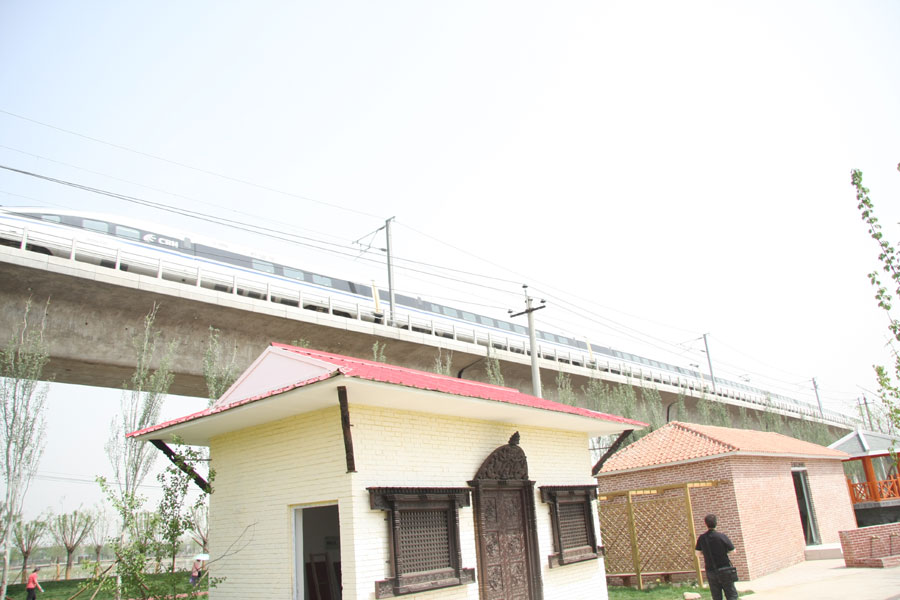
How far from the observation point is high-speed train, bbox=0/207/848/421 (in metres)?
17.0

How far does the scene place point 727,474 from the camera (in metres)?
15.4

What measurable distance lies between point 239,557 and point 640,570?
386 inches

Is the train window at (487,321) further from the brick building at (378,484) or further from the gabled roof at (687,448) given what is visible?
the brick building at (378,484)

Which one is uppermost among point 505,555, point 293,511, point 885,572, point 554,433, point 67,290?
point 67,290

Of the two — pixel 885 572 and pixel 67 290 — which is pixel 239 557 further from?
pixel 885 572

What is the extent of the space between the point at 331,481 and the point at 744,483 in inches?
473

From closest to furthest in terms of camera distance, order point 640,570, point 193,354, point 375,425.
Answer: point 375,425, point 640,570, point 193,354

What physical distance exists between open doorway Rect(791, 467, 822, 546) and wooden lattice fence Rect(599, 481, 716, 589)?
6.79m

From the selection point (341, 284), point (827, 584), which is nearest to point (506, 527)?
point (827, 584)

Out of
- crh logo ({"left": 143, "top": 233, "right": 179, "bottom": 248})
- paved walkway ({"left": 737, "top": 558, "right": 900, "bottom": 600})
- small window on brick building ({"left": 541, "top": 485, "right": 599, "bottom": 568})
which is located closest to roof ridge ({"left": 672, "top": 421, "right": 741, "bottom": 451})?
paved walkway ({"left": 737, "top": 558, "right": 900, "bottom": 600})

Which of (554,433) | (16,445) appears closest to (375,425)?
(554,433)

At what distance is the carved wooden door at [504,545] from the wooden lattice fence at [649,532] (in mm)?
5489

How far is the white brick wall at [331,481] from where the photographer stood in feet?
25.5

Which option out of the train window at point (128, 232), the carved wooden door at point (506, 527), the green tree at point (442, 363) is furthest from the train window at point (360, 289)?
the carved wooden door at point (506, 527)
